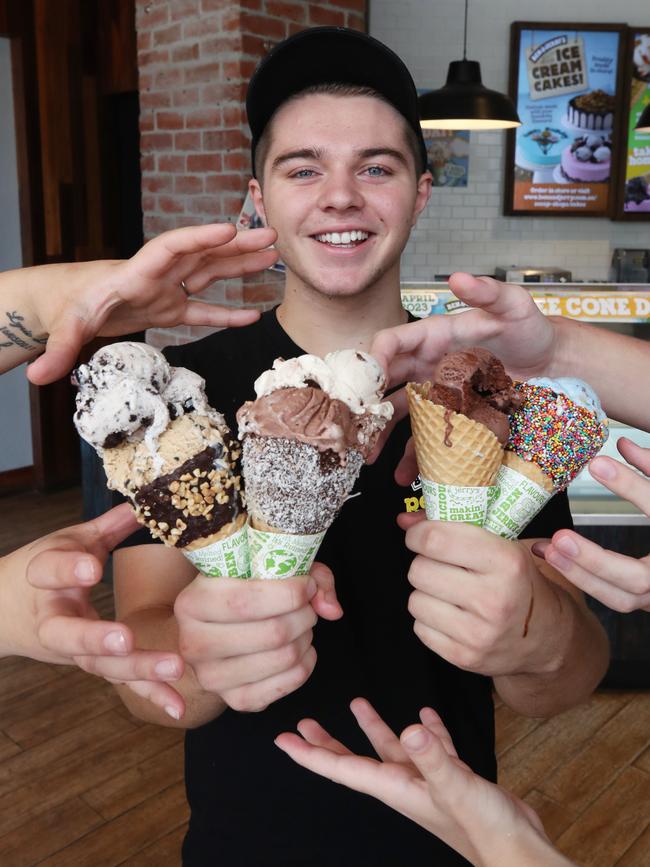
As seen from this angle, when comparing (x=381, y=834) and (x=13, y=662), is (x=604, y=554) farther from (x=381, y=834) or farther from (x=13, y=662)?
(x=13, y=662)

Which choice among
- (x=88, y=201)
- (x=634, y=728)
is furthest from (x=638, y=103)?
(x=634, y=728)

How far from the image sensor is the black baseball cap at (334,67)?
4.81ft

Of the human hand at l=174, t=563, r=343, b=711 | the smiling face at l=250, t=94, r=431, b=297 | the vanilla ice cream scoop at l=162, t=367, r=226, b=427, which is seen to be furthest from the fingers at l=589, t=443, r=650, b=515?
the smiling face at l=250, t=94, r=431, b=297

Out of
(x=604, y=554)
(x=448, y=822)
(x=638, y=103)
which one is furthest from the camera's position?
(x=638, y=103)

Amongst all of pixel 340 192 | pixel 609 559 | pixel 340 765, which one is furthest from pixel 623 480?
pixel 340 192

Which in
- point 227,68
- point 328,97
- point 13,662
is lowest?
point 13,662

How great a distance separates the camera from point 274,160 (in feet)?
4.99

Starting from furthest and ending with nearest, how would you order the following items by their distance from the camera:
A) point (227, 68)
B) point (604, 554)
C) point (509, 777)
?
point (227, 68), point (509, 777), point (604, 554)

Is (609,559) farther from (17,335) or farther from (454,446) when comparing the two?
(17,335)

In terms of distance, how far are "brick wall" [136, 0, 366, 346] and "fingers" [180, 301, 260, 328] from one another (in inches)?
99.5

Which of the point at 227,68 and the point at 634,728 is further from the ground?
the point at 227,68

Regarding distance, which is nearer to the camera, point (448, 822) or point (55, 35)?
point (448, 822)

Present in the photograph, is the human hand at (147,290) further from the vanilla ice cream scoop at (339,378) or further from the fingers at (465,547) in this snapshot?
the fingers at (465,547)

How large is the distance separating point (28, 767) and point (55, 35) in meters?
4.47
